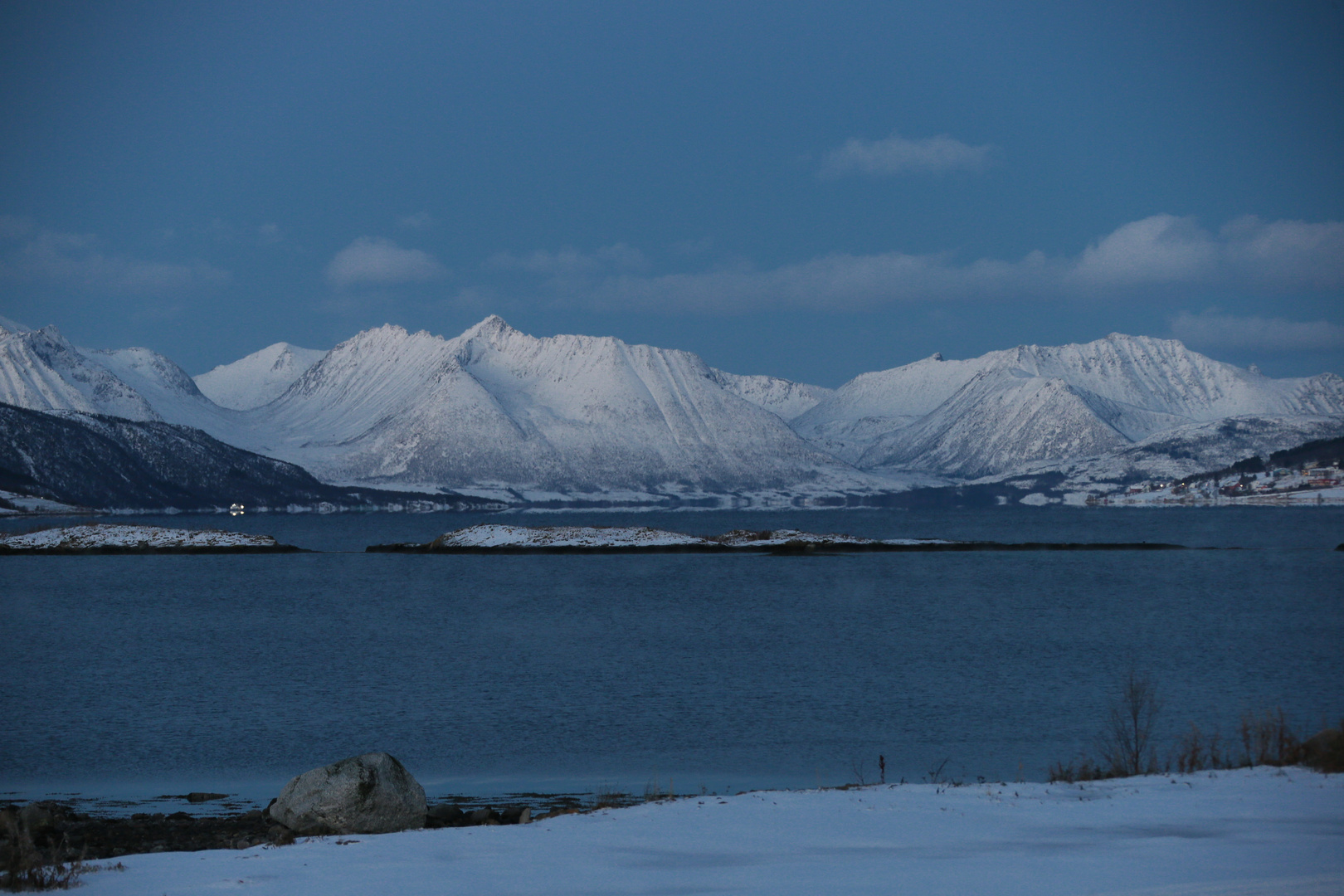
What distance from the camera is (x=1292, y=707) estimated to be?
38.3 m

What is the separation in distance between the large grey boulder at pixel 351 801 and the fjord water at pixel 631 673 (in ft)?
22.1

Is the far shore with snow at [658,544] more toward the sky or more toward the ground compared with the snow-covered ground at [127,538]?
more toward the ground

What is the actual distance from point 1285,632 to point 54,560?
390ft

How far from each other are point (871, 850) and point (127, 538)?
14652 centimetres

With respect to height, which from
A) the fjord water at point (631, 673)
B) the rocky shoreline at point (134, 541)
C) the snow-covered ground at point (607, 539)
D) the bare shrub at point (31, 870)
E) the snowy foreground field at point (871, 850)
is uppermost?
the rocky shoreline at point (134, 541)

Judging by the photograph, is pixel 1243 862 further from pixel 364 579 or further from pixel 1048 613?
pixel 364 579

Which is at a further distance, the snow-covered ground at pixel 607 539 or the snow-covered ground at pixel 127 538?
the snow-covered ground at pixel 607 539

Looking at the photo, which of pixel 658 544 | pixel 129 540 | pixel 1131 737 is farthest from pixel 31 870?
pixel 129 540

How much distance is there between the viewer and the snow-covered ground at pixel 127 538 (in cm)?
14312

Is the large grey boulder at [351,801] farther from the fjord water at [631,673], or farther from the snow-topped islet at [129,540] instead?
the snow-topped islet at [129,540]

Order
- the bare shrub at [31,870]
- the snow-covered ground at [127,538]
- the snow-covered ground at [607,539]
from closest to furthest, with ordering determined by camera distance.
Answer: the bare shrub at [31,870] → the snow-covered ground at [127,538] → the snow-covered ground at [607,539]

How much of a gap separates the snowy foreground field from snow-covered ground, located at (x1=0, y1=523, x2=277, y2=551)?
13521 centimetres

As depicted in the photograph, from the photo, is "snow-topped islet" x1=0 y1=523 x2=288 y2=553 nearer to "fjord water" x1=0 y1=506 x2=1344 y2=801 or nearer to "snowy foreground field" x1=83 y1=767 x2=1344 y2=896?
"fjord water" x1=0 y1=506 x2=1344 y2=801

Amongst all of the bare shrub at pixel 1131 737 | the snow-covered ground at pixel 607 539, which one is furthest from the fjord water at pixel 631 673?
the snow-covered ground at pixel 607 539
